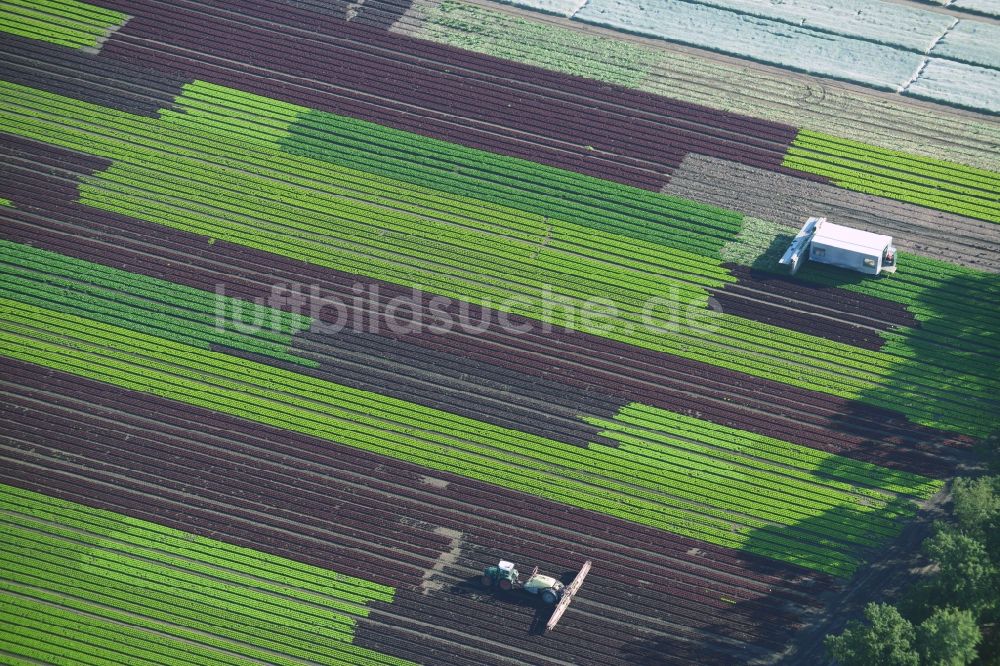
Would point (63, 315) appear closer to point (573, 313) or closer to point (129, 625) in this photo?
point (129, 625)

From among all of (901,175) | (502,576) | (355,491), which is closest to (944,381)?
(901,175)

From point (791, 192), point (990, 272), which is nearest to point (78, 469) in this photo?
point (791, 192)

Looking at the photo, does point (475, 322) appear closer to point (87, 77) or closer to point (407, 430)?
point (407, 430)

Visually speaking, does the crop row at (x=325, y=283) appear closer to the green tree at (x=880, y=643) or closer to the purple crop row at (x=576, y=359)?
the purple crop row at (x=576, y=359)

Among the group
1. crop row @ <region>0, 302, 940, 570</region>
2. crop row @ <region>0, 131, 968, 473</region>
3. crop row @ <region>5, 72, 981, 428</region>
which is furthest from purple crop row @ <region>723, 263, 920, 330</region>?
crop row @ <region>0, 302, 940, 570</region>

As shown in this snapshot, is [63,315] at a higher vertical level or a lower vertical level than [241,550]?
higher

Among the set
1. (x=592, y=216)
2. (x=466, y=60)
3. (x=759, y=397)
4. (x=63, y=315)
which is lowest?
→ (x=63, y=315)
